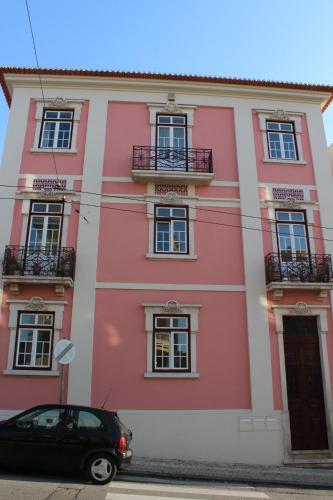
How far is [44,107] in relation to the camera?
14328mm

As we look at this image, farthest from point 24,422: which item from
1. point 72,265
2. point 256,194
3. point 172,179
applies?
point 256,194

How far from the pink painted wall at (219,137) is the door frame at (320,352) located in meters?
4.34

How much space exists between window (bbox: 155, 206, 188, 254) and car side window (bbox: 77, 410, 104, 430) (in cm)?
571

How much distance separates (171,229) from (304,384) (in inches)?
228

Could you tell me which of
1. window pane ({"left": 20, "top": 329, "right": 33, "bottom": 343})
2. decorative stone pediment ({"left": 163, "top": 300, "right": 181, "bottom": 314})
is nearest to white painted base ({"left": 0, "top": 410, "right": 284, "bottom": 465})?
window pane ({"left": 20, "top": 329, "right": 33, "bottom": 343})

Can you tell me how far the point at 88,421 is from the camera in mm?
8148

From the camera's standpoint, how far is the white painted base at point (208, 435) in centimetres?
1126

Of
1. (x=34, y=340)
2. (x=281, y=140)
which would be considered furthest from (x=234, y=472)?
(x=281, y=140)

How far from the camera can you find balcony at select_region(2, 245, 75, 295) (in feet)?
39.1

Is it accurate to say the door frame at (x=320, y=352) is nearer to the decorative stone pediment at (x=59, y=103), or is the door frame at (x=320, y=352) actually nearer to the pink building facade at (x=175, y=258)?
the pink building facade at (x=175, y=258)

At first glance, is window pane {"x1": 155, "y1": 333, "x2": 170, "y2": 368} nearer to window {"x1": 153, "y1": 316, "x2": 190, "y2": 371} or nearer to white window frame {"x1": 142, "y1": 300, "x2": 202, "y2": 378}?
window {"x1": 153, "y1": 316, "x2": 190, "y2": 371}

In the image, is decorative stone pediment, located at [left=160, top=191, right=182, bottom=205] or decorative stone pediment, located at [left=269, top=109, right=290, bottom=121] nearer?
decorative stone pediment, located at [left=160, top=191, right=182, bottom=205]

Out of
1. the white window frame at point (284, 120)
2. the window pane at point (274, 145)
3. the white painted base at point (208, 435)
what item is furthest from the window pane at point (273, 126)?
the white painted base at point (208, 435)

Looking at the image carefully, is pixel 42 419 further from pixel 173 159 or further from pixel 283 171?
pixel 283 171
